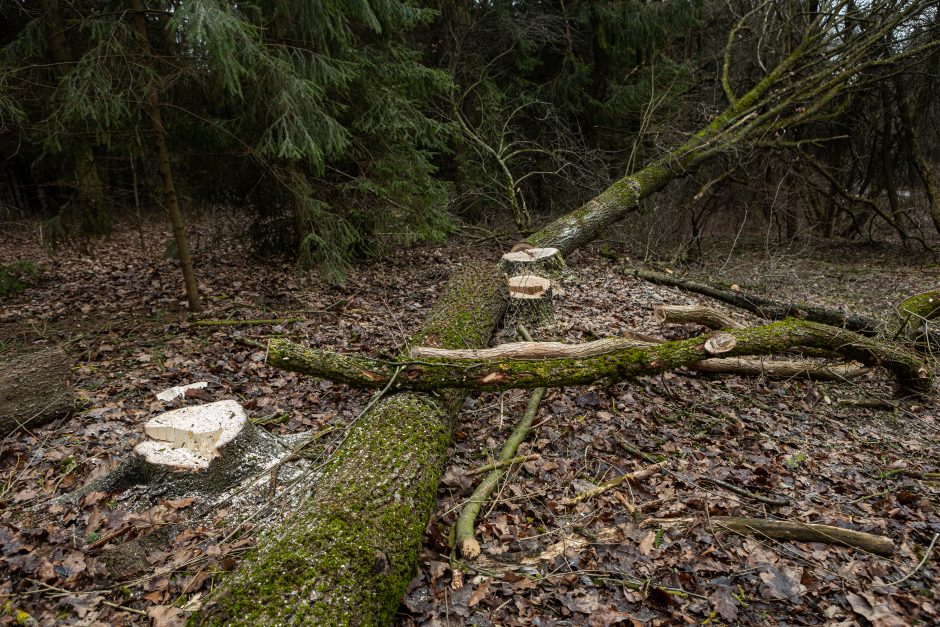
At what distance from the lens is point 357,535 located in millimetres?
2615

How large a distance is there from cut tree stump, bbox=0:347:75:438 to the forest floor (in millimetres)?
113

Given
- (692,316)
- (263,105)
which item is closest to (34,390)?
(263,105)

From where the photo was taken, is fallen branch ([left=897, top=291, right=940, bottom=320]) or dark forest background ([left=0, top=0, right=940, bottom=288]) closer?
fallen branch ([left=897, top=291, right=940, bottom=320])

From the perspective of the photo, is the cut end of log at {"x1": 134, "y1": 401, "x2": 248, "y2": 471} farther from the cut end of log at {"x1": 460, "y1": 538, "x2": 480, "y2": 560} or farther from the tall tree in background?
the tall tree in background

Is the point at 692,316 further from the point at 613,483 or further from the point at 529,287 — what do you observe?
the point at 613,483

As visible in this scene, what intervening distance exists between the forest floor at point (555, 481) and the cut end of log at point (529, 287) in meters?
0.45

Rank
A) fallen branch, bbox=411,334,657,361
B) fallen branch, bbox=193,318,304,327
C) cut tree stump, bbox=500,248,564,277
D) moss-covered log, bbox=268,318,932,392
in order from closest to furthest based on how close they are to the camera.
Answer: moss-covered log, bbox=268,318,932,392, fallen branch, bbox=411,334,657,361, fallen branch, bbox=193,318,304,327, cut tree stump, bbox=500,248,564,277

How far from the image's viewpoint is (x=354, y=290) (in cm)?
767

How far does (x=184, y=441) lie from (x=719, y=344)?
4316 mm

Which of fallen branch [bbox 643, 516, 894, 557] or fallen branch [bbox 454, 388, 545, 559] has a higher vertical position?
fallen branch [bbox 454, 388, 545, 559]

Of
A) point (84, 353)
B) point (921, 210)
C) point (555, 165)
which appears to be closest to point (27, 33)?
point (84, 353)

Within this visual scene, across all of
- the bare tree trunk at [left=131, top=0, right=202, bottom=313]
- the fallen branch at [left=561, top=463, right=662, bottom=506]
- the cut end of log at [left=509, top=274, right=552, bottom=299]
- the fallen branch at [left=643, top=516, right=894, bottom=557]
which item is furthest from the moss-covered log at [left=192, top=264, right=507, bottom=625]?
the bare tree trunk at [left=131, top=0, right=202, bottom=313]

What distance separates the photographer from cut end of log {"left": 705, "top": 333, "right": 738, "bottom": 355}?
4.18m

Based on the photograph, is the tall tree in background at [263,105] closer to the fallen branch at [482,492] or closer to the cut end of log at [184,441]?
the cut end of log at [184,441]
